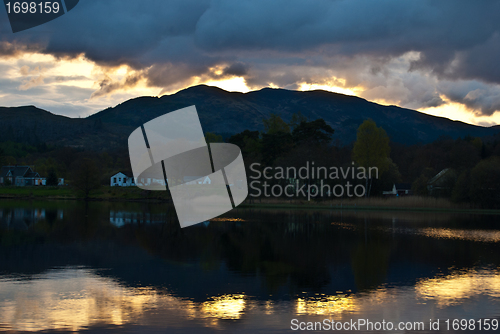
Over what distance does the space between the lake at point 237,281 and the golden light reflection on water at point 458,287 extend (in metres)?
0.04

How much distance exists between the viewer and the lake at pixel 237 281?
1141 cm

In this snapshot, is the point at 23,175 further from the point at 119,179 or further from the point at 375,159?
the point at 375,159

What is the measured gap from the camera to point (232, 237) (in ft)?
92.0

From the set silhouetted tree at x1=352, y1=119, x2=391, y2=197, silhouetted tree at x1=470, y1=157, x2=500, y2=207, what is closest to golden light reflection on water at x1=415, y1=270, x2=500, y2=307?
silhouetted tree at x1=470, y1=157, x2=500, y2=207

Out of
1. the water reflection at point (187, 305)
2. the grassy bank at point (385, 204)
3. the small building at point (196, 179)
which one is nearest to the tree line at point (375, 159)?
the grassy bank at point (385, 204)

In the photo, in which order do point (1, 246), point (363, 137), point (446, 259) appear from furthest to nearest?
point (363, 137), point (1, 246), point (446, 259)

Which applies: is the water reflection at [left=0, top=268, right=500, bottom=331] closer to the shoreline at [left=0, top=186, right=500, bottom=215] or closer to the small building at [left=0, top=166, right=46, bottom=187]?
the shoreline at [left=0, top=186, right=500, bottom=215]

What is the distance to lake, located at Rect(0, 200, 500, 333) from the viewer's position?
11.4 meters

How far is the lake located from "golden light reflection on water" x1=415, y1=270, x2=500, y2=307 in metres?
0.04

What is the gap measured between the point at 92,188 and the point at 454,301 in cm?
7814

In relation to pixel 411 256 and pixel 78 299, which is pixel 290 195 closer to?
pixel 411 256

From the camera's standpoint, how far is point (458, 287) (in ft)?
50.3

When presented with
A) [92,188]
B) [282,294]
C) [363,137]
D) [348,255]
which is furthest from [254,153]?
[282,294]

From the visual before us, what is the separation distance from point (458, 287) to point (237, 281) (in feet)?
26.0
